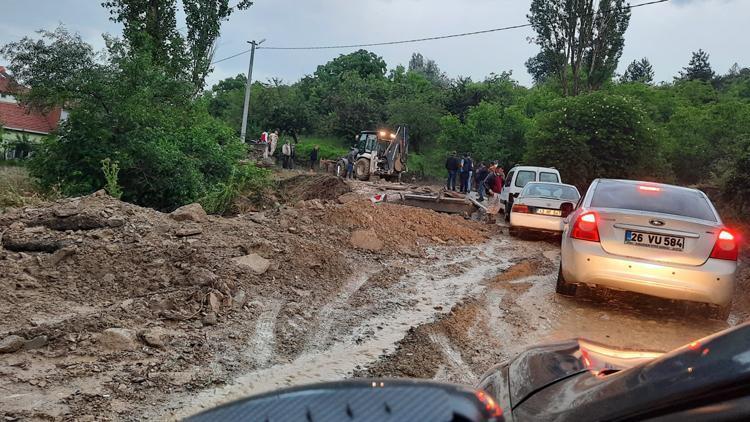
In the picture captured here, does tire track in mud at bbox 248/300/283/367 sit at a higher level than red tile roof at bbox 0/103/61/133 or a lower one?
lower

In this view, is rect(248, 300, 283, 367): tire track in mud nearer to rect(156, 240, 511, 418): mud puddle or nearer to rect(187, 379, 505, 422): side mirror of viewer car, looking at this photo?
rect(156, 240, 511, 418): mud puddle

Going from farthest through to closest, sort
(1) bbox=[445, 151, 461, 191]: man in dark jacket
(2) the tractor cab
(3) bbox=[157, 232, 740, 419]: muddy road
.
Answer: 1. (2) the tractor cab
2. (1) bbox=[445, 151, 461, 191]: man in dark jacket
3. (3) bbox=[157, 232, 740, 419]: muddy road

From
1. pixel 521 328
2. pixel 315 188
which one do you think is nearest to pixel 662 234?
pixel 521 328

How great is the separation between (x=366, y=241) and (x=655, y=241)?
4.87m

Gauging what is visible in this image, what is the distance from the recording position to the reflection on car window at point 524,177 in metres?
17.6

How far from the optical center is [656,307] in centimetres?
757

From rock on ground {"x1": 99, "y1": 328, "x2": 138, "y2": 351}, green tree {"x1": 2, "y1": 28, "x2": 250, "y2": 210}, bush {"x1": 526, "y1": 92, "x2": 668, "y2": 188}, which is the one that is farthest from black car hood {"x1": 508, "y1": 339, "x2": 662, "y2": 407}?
bush {"x1": 526, "y1": 92, "x2": 668, "y2": 188}

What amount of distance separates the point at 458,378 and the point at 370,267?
4.28 metres

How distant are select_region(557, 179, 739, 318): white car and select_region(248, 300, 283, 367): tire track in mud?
3.44 meters

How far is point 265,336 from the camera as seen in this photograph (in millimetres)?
5582

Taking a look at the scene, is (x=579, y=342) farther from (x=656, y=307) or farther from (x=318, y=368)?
(x=656, y=307)

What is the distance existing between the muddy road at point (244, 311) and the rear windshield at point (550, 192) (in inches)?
145

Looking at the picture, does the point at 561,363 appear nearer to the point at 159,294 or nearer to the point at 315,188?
the point at 159,294

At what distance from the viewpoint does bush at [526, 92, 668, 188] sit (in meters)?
25.7
